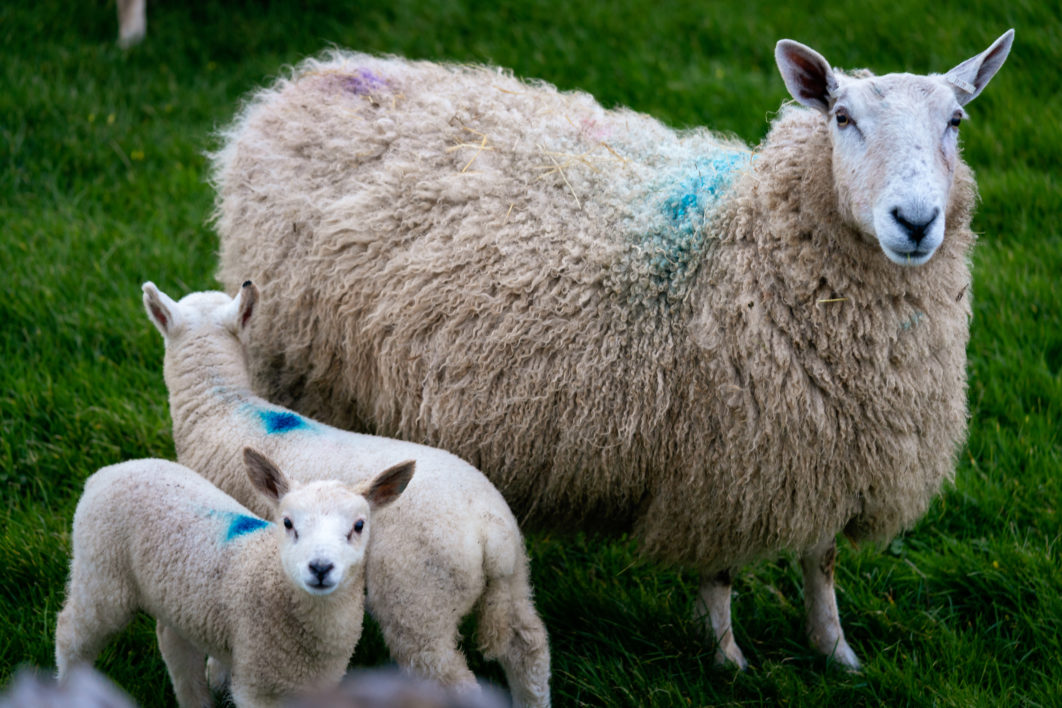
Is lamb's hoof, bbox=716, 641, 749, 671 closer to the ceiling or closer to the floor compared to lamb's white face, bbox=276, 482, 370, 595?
closer to the floor

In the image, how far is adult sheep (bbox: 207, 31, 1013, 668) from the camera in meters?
3.18

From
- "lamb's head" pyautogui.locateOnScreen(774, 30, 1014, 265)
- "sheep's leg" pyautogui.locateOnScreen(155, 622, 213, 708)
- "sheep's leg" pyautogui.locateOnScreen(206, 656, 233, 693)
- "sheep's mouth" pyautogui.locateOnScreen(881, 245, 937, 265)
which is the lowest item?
"sheep's leg" pyautogui.locateOnScreen(206, 656, 233, 693)

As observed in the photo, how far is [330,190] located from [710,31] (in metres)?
4.96

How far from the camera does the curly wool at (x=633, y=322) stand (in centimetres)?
321

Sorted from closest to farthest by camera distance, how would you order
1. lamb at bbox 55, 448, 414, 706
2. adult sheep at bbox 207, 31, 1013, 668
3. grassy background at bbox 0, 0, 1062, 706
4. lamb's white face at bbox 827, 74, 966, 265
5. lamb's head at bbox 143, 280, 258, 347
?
1. lamb at bbox 55, 448, 414, 706
2. lamb's white face at bbox 827, 74, 966, 265
3. adult sheep at bbox 207, 31, 1013, 668
4. lamb's head at bbox 143, 280, 258, 347
5. grassy background at bbox 0, 0, 1062, 706

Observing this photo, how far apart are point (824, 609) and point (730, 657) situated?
40 centimetres

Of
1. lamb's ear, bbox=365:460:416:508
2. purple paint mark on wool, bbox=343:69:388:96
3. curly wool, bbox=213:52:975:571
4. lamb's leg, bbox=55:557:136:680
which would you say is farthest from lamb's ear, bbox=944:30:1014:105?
lamb's leg, bbox=55:557:136:680

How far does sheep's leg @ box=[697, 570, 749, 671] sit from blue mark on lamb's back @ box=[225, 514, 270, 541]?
1.70 meters

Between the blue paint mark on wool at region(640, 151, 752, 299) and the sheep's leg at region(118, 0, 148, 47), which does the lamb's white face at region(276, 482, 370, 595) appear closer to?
the blue paint mark on wool at region(640, 151, 752, 299)

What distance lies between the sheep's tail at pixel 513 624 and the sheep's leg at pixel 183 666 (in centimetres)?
99

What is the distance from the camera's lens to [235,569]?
2836 mm

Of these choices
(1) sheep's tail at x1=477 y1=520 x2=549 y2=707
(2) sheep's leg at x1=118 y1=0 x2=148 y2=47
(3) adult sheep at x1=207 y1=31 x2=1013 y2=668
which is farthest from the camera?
(2) sheep's leg at x1=118 y1=0 x2=148 y2=47

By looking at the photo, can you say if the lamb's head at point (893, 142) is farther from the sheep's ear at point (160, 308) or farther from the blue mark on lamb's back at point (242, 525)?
the sheep's ear at point (160, 308)

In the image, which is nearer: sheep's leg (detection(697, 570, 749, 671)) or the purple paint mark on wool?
sheep's leg (detection(697, 570, 749, 671))
